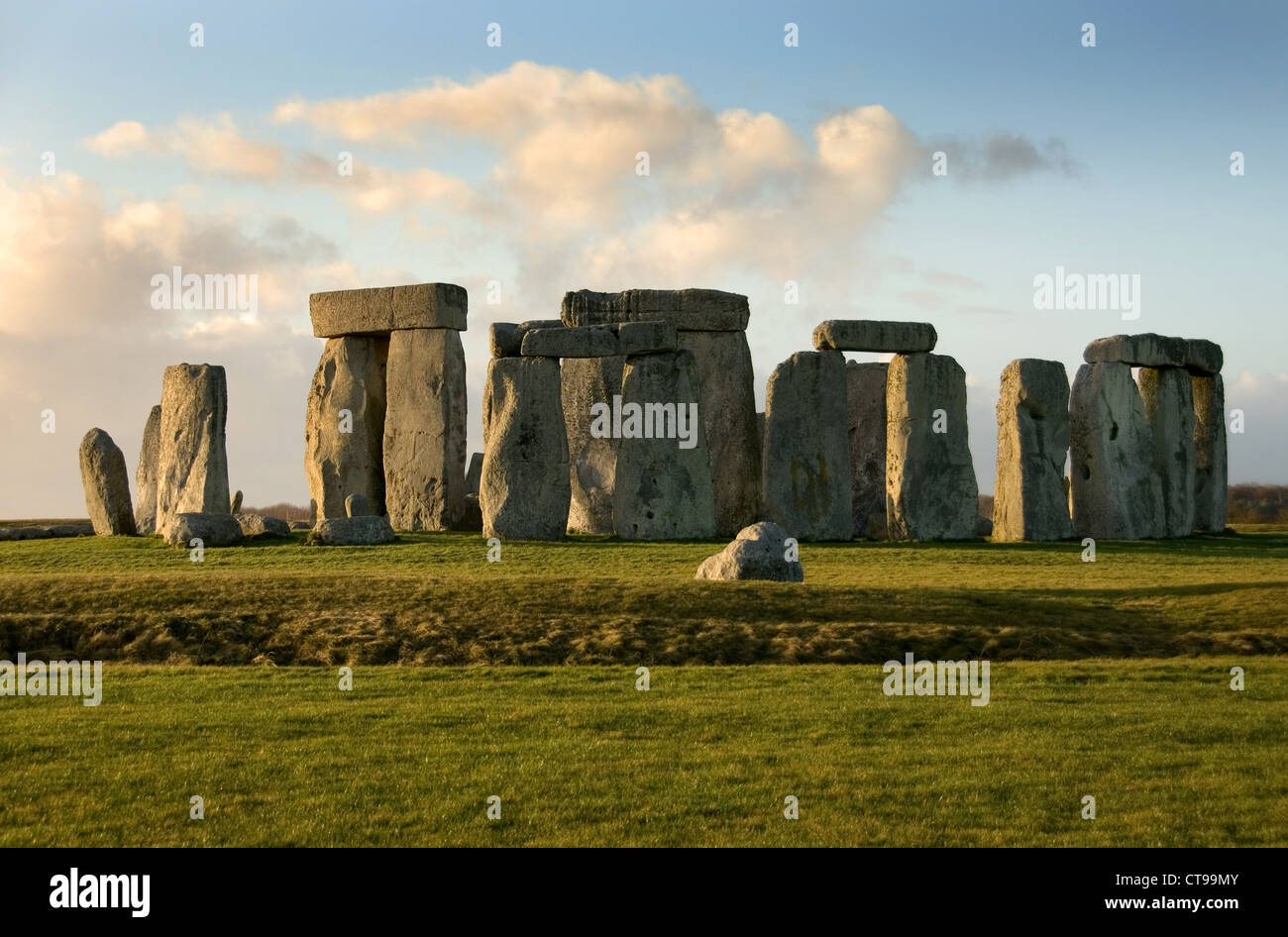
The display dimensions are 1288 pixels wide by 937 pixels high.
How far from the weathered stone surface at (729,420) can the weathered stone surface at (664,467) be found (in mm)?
2017

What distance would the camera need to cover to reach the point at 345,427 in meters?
27.6

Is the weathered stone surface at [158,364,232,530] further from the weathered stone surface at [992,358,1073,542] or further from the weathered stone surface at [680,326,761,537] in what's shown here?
the weathered stone surface at [992,358,1073,542]

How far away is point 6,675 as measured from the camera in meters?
13.6

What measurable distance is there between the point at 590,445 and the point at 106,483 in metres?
8.92

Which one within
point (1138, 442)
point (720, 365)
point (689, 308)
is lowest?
point (1138, 442)

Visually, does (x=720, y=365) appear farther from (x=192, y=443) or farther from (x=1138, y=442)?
(x=192, y=443)

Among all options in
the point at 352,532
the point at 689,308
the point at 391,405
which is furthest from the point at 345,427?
the point at 689,308

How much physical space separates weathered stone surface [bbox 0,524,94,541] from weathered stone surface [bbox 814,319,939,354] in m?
14.2

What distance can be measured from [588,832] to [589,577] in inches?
387

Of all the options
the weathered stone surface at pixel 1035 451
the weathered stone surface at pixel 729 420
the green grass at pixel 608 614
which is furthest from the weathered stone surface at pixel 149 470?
the weathered stone surface at pixel 1035 451

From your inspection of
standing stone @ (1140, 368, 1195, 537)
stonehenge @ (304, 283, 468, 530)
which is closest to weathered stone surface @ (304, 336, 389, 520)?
stonehenge @ (304, 283, 468, 530)

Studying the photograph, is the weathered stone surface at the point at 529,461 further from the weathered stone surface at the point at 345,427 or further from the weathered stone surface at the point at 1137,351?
the weathered stone surface at the point at 1137,351
